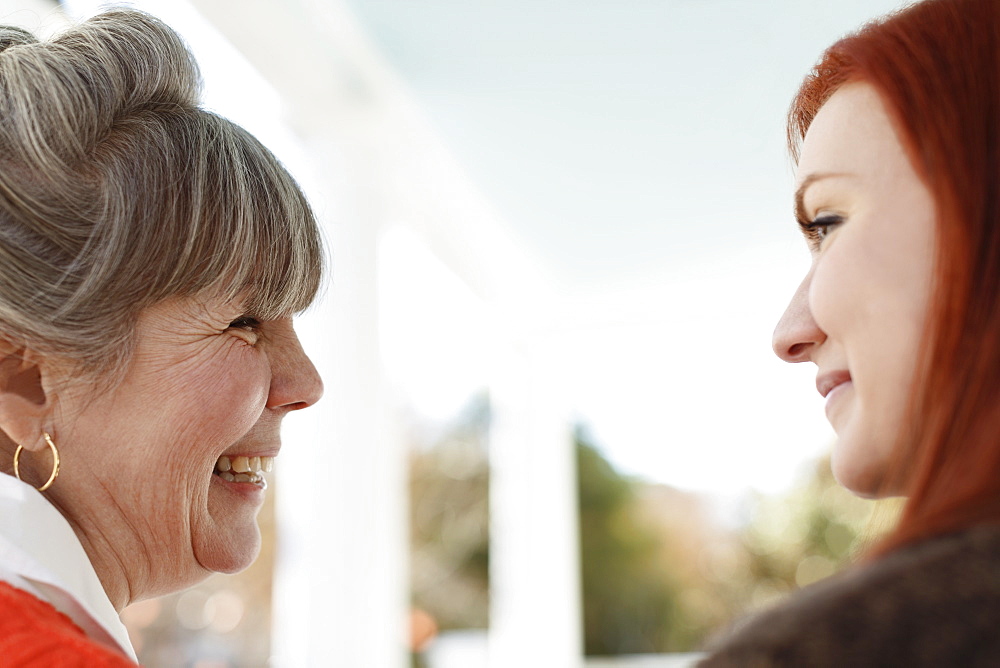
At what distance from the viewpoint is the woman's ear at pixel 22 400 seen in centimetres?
105

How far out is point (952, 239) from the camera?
77 cm

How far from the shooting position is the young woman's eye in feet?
3.21

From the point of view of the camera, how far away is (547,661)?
8.84 m

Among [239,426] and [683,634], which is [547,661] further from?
[239,426]

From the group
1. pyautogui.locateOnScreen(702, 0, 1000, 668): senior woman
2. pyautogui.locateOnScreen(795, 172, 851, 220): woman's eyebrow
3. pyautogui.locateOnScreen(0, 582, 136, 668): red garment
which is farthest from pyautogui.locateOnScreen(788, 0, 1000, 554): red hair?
pyautogui.locateOnScreen(0, 582, 136, 668): red garment

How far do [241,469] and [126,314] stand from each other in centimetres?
28

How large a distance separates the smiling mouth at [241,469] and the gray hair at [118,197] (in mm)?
198

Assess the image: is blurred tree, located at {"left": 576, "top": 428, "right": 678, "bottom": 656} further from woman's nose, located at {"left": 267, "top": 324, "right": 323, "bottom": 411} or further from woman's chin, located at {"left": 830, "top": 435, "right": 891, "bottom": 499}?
woman's chin, located at {"left": 830, "top": 435, "right": 891, "bottom": 499}

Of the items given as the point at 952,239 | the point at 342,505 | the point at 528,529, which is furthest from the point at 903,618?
the point at 528,529

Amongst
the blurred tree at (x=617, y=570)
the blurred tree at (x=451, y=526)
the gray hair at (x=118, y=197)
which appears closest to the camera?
the gray hair at (x=118, y=197)

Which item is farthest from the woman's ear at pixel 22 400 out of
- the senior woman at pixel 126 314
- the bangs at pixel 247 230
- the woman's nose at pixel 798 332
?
the woman's nose at pixel 798 332

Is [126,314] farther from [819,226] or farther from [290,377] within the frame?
[819,226]

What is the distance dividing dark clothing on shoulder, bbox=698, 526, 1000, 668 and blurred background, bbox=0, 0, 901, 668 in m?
0.52

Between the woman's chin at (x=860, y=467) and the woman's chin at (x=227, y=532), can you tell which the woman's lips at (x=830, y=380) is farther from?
the woman's chin at (x=227, y=532)
